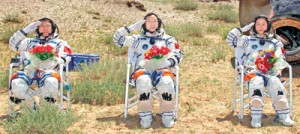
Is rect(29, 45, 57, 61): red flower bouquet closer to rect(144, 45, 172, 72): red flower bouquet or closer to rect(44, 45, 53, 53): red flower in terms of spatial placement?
rect(44, 45, 53, 53): red flower

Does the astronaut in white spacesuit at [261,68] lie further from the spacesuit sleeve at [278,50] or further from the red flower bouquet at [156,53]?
the red flower bouquet at [156,53]

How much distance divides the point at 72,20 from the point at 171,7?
22.4 ft

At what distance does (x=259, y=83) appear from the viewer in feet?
18.2

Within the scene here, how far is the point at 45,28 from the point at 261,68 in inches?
Result: 111

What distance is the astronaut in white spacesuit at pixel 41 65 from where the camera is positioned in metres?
5.42

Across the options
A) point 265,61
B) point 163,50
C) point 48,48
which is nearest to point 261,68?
point 265,61

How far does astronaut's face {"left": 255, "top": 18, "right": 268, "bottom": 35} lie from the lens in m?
5.89

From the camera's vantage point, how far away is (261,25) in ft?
19.4

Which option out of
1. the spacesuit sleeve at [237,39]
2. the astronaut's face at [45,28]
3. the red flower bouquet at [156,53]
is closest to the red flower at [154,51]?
the red flower bouquet at [156,53]

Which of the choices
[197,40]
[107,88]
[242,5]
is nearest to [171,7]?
[197,40]

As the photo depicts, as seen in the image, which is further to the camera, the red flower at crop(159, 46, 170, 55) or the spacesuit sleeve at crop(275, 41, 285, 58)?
the spacesuit sleeve at crop(275, 41, 285, 58)

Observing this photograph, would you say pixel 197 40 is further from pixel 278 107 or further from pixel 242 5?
pixel 278 107

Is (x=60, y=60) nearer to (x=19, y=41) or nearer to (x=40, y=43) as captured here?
(x=40, y=43)

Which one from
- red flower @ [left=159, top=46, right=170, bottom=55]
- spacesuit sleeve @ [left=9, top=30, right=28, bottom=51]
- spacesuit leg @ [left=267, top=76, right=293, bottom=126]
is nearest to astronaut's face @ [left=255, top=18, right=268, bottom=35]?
spacesuit leg @ [left=267, top=76, right=293, bottom=126]
